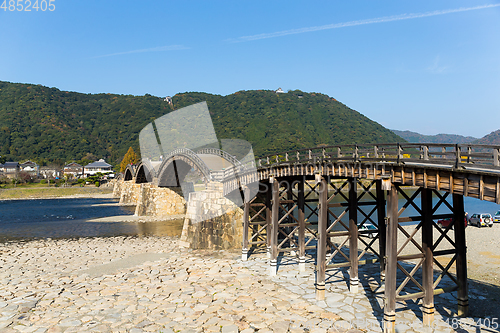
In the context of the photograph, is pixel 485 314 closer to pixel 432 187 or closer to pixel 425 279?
pixel 425 279

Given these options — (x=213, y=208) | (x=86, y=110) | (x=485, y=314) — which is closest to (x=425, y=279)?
(x=485, y=314)

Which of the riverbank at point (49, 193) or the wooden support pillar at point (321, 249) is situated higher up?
the wooden support pillar at point (321, 249)

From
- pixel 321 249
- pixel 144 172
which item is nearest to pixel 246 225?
pixel 321 249

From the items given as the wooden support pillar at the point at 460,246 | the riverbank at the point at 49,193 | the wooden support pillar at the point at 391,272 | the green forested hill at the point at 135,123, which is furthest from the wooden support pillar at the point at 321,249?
the green forested hill at the point at 135,123

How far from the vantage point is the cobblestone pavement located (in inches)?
452

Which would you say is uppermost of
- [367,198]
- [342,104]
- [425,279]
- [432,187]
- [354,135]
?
[342,104]

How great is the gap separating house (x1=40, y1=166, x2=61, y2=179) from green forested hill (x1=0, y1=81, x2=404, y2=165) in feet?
40.4

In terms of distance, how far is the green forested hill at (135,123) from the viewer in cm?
12706

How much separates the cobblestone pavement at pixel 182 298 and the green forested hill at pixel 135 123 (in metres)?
77.9

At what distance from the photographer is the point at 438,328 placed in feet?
35.0

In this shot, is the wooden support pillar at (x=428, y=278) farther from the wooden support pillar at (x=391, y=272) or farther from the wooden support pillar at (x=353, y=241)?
the wooden support pillar at (x=353, y=241)

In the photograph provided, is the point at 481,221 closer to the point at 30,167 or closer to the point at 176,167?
the point at 176,167

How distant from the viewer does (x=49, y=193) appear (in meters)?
86.9

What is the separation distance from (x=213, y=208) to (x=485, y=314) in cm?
1724
